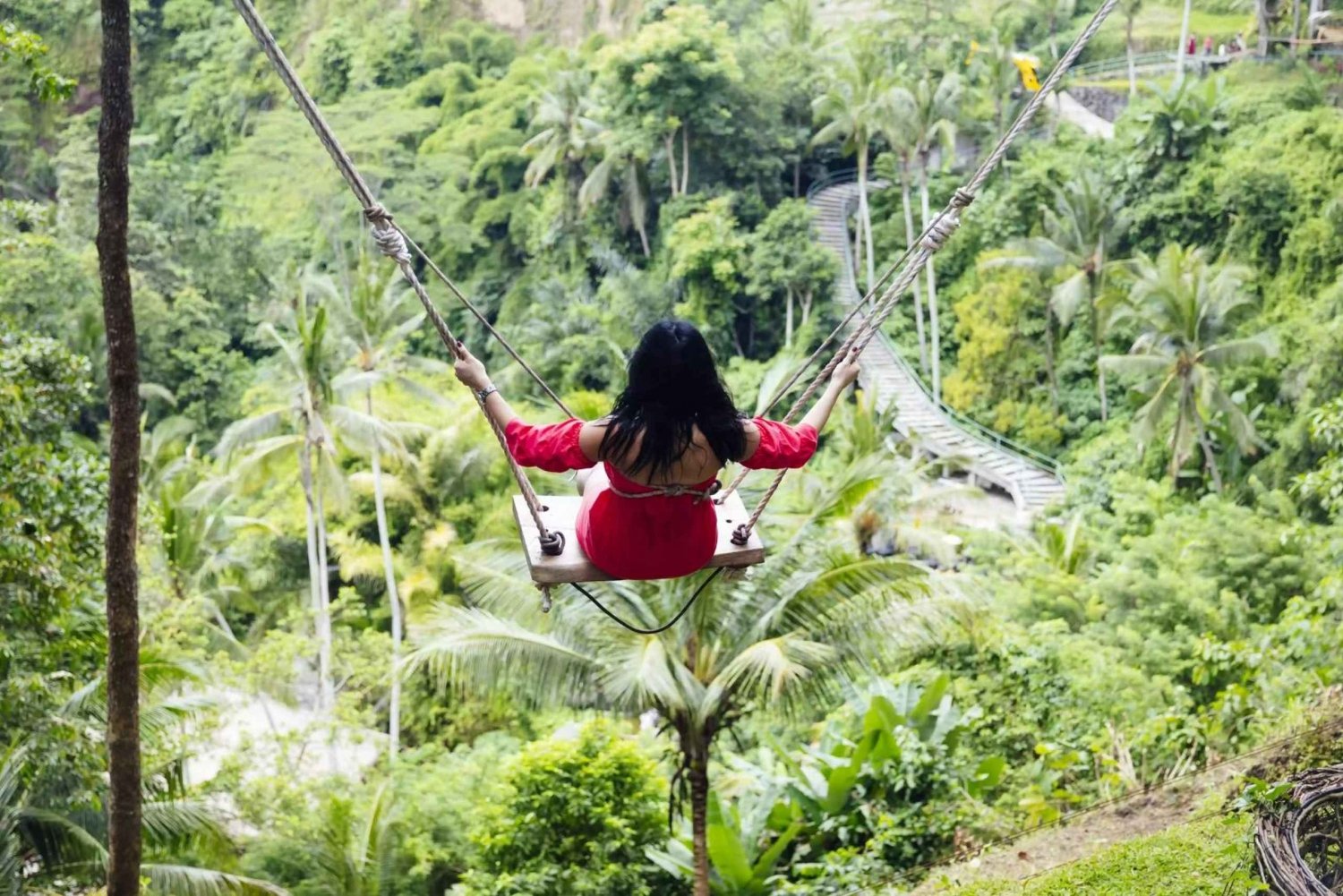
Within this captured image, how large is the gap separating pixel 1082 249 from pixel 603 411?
9.18 metres

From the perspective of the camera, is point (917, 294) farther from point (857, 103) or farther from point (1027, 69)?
point (1027, 69)

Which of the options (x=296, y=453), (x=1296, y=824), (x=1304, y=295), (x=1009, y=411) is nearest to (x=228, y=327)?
(x=296, y=453)

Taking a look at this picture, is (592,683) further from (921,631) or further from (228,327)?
(228,327)

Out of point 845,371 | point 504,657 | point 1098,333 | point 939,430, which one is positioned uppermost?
point 845,371

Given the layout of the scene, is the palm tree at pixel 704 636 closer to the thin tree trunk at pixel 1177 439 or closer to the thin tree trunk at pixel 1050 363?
the thin tree trunk at pixel 1177 439

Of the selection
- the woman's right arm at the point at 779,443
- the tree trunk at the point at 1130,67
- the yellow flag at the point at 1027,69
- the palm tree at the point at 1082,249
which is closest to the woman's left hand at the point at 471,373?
the woman's right arm at the point at 779,443

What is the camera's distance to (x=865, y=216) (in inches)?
920

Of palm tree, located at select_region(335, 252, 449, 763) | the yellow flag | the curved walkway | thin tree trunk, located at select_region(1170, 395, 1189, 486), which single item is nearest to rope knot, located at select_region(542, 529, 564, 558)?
palm tree, located at select_region(335, 252, 449, 763)

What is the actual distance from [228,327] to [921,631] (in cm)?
2081

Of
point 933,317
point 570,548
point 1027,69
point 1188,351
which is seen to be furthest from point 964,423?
point 570,548

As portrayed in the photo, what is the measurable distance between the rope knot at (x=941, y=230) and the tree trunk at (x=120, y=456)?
3.22 m

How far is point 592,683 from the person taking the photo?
7820mm

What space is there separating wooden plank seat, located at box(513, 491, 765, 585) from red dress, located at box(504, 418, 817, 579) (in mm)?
59

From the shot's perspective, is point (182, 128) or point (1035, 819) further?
point (182, 128)
